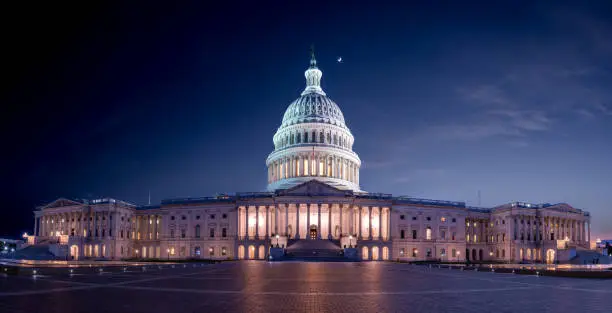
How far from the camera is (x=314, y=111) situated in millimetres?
156625

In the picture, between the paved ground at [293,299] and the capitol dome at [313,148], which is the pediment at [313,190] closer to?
the capitol dome at [313,148]

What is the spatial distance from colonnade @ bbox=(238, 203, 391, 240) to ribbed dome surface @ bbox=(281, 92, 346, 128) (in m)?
38.0

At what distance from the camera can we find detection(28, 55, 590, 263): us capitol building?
119m

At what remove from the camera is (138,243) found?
141 meters

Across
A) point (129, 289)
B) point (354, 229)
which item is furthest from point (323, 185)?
point (129, 289)

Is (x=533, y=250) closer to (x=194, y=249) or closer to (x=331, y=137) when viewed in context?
(x=331, y=137)

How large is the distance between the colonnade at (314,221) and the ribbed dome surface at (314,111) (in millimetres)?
37993

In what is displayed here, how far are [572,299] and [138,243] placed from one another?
129661 millimetres

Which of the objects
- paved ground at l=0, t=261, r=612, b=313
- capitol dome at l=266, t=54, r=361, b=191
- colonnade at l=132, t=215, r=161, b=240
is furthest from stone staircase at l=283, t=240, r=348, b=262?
paved ground at l=0, t=261, r=612, b=313

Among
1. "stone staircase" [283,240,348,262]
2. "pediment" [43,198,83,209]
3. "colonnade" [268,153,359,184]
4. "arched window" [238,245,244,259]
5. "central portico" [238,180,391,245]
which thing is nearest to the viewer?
"stone staircase" [283,240,348,262]

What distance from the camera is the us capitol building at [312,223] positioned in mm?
118938

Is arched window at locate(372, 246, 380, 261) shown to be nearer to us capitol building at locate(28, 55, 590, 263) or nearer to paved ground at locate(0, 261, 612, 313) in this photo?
us capitol building at locate(28, 55, 590, 263)

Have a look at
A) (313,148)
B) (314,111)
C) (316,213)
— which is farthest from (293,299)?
(314,111)

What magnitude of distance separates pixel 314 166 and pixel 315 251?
4817 cm
